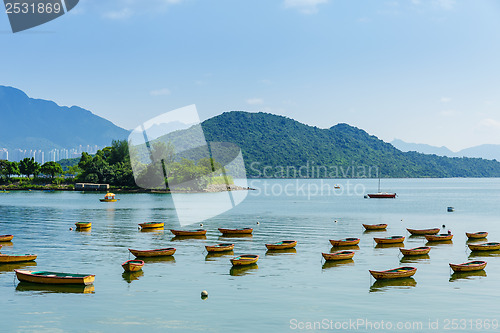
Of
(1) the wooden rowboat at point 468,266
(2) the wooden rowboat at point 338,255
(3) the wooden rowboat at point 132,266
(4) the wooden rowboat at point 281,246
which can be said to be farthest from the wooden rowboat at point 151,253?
(1) the wooden rowboat at point 468,266

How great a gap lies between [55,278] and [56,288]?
32.7 inches

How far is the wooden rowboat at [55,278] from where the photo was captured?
3925cm

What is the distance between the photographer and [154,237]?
239ft

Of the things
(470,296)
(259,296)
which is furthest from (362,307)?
(470,296)

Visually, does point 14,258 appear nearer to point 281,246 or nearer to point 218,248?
point 218,248

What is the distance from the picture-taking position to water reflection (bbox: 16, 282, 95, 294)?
3872 cm

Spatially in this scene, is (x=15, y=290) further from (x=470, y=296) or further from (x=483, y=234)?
(x=483, y=234)

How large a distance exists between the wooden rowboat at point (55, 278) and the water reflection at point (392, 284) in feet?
78.0

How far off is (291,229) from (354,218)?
29.9 m

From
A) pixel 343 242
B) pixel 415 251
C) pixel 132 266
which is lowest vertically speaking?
pixel 415 251

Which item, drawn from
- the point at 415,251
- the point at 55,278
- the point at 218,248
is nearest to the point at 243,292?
the point at 55,278

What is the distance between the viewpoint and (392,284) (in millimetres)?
42625

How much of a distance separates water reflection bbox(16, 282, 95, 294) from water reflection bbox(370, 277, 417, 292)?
77.5ft

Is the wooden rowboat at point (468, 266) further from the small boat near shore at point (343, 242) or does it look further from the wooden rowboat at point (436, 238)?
the wooden rowboat at point (436, 238)
